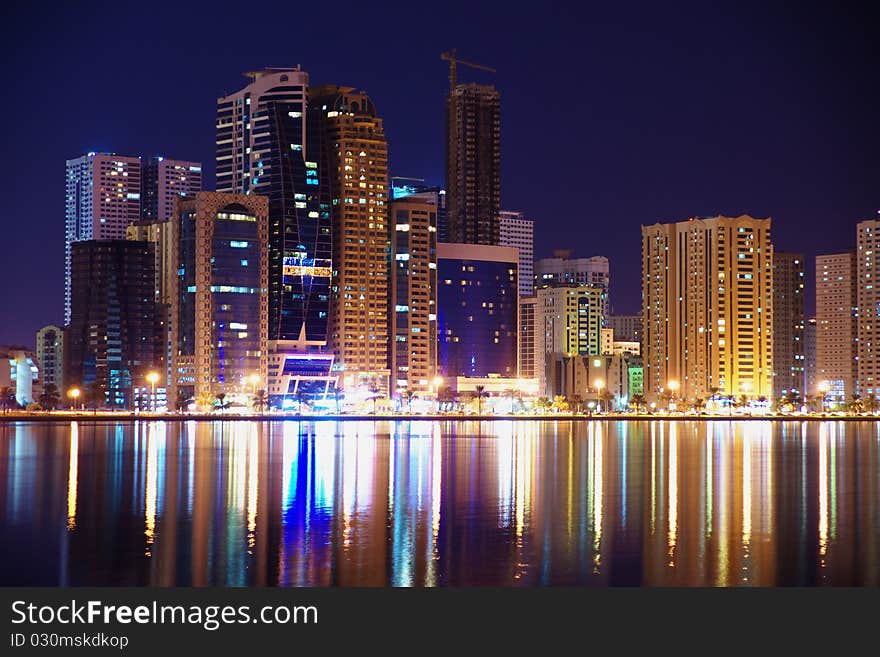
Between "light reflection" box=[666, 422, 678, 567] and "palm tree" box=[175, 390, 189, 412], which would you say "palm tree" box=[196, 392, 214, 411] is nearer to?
"palm tree" box=[175, 390, 189, 412]

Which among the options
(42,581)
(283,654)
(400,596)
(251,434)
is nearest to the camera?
(283,654)

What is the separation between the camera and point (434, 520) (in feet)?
138

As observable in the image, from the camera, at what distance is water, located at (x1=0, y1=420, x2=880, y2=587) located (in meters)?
31.5

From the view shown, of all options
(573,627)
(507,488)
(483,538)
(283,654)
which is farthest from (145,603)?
(507,488)

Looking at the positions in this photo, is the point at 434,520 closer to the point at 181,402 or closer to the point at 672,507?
the point at 672,507

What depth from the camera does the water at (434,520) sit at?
31.5 m

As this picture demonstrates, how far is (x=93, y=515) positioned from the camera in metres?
43.8

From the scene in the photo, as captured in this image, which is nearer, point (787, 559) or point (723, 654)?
point (723, 654)

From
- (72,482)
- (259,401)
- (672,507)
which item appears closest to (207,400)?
(259,401)

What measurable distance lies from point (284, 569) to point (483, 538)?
7944mm

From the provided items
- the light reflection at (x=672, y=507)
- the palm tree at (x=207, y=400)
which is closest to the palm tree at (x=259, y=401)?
the palm tree at (x=207, y=400)

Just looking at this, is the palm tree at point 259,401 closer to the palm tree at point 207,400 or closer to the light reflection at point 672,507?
the palm tree at point 207,400

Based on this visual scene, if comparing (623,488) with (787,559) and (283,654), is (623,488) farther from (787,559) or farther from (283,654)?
(283,654)

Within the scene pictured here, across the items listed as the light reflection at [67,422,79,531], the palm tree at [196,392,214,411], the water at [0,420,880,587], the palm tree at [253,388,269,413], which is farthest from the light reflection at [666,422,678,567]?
the palm tree at [196,392,214,411]
